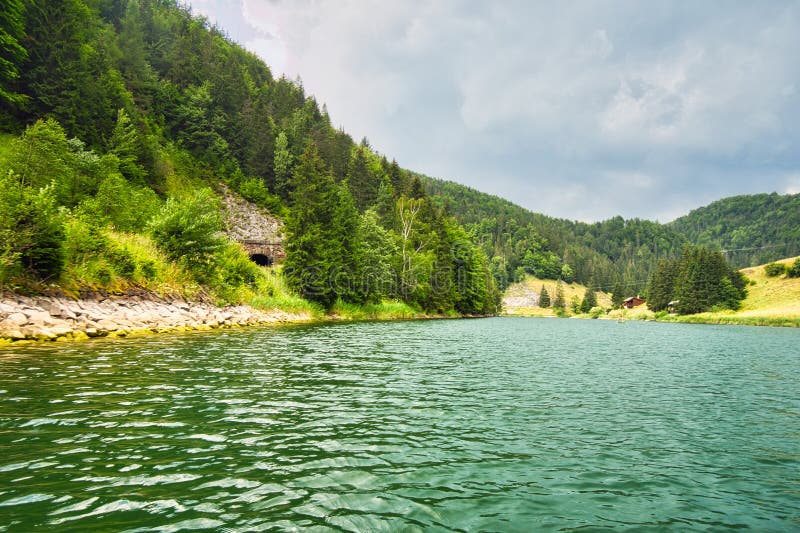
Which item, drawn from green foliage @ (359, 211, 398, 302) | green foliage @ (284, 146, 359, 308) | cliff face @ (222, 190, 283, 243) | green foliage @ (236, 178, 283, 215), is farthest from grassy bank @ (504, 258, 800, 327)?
green foliage @ (236, 178, 283, 215)

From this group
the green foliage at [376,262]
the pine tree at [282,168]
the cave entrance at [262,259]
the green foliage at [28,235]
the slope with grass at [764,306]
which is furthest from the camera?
the pine tree at [282,168]

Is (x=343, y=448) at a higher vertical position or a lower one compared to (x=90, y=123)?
lower

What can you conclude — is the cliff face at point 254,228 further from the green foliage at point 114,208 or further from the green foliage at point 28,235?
the green foliage at point 28,235

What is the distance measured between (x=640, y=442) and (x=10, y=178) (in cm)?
2506

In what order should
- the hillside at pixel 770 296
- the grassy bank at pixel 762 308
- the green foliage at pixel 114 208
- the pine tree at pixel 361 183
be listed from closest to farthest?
the green foliage at pixel 114 208, the grassy bank at pixel 762 308, the hillside at pixel 770 296, the pine tree at pixel 361 183

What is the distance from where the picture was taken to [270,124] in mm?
90938

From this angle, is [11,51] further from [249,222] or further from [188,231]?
[188,231]

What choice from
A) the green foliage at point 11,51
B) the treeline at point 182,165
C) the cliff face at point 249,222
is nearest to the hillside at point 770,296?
the treeline at point 182,165

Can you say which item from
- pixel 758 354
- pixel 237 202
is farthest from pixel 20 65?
pixel 758 354

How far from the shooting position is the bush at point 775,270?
106188 millimetres

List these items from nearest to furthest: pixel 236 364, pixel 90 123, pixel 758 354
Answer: pixel 236 364 < pixel 758 354 < pixel 90 123

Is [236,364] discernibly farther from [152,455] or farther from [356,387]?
[152,455]

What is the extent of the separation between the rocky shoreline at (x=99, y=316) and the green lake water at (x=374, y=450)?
2.83 meters

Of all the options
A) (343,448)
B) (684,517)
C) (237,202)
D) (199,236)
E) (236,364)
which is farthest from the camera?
(237,202)
